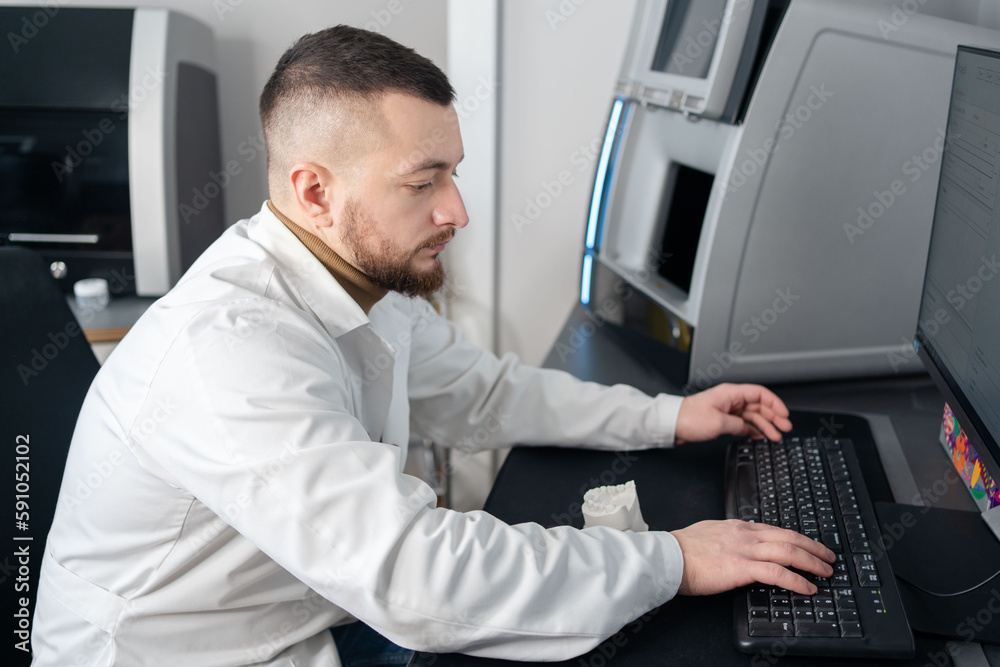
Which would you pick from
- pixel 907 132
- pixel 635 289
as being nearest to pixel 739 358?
pixel 635 289

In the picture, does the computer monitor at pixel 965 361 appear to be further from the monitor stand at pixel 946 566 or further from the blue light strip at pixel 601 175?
the blue light strip at pixel 601 175

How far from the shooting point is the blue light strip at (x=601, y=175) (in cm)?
132

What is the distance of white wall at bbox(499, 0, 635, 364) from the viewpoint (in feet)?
5.20

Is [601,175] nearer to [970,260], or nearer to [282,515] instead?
[970,260]

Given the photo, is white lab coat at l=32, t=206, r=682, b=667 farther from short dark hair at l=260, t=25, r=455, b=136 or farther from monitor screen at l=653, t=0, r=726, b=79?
monitor screen at l=653, t=0, r=726, b=79

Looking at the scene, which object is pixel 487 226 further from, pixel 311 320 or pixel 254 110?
pixel 311 320

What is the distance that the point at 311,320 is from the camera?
2.63 ft

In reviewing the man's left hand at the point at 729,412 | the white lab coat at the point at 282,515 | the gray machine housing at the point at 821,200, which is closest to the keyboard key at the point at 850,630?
the white lab coat at the point at 282,515

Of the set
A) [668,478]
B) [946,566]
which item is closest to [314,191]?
[668,478]

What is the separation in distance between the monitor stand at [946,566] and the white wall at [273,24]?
→ 1.48 m

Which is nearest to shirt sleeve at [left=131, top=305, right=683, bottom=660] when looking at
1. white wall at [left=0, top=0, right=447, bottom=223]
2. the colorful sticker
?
the colorful sticker

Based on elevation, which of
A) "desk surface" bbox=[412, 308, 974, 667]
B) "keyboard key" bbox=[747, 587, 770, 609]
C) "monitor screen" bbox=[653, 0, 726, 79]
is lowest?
"desk surface" bbox=[412, 308, 974, 667]

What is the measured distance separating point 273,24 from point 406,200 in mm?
1276

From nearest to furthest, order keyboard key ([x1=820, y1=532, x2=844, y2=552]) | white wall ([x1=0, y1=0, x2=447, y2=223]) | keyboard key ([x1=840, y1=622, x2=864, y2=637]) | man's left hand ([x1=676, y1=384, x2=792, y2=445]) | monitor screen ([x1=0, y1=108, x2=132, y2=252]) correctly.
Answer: keyboard key ([x1=840, y1=622, x2=864, y2=637]), keyboard key ([x1=820, y1=532, x2=844, y2=552]), man's left hand ([x1=676, y1=384, x2=792, y2=445]), monitor screen ([x1=0, y1=108, x2=132, y2=252]), white wall ([x1=0, y1=0, x2=447, y2=223])
